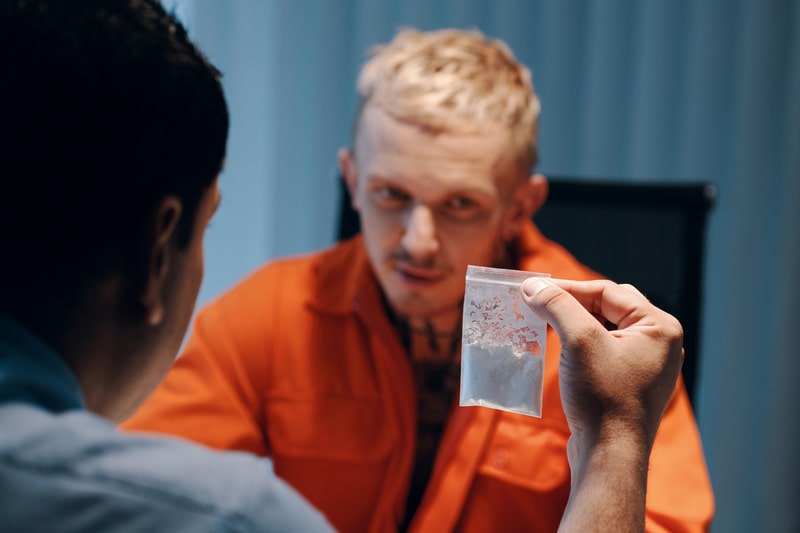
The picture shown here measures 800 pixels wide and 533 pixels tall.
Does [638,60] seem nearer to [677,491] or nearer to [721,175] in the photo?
[721,175]

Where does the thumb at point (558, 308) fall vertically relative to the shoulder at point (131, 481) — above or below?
above

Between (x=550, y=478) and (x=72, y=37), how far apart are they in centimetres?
54

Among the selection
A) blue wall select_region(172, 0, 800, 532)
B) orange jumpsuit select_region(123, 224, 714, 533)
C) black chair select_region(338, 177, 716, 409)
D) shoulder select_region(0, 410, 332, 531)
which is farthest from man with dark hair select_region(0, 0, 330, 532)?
blue wall select_region(172, 0, 800, 532)

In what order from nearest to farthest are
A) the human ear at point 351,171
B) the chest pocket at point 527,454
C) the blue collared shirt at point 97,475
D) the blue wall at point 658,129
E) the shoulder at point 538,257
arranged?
the blue collared shirt at point 97,475 < the chest pocket at point 527,454 < the shoulder at point 538,257 < the human ear at point 351,171 < the blue wall at point 658,129

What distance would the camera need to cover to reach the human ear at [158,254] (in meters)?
0.53

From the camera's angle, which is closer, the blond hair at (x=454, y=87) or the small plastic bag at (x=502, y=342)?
the small plastic bag at (x=502, y=342)

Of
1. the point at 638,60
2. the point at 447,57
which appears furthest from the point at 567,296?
the point at 638,60

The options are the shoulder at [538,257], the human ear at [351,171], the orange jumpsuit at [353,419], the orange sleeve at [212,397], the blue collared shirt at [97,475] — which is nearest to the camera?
the blue collared shirt at [97,475]

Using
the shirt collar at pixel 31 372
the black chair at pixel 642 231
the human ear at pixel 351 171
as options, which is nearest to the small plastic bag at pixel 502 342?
the shirt collar at pixel 31 372

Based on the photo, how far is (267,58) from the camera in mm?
2146

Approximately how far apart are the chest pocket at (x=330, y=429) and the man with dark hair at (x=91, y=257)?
1.47 feet

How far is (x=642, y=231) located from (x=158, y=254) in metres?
1.04

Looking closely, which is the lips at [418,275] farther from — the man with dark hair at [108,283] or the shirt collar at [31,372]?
the shirt collar at [31,372]

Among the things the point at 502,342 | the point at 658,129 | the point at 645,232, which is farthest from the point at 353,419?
the point at 658,129
